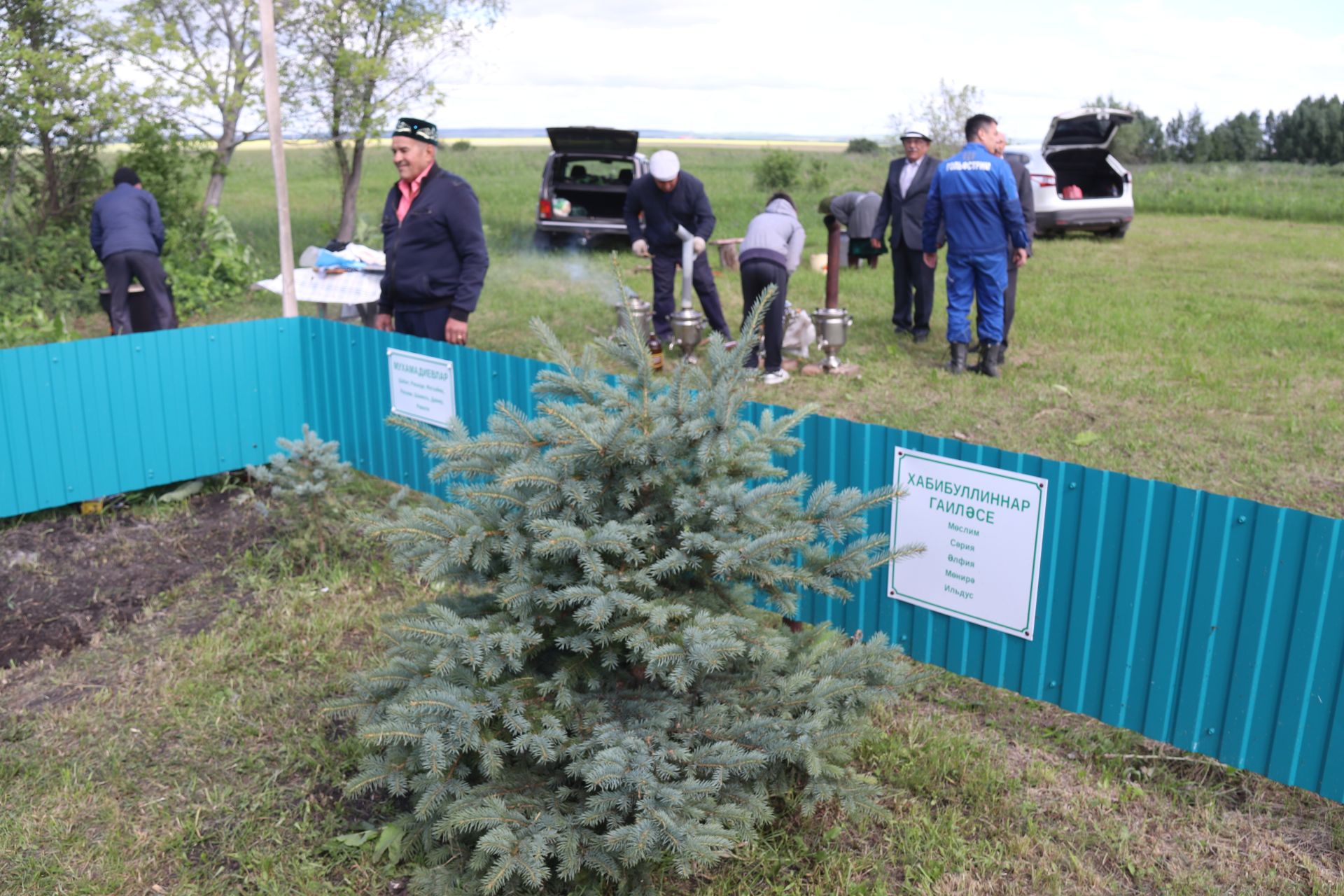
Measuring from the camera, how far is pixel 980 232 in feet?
27.6

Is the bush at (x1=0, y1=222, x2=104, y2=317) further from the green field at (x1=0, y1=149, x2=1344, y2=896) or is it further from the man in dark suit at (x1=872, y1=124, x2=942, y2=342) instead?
the man in dark suit at (x1=872, y1=124, x2=942, y2=342)

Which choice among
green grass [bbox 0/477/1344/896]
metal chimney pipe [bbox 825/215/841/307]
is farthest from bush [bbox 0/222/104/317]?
green grass [bbox 0/477/1344/896]

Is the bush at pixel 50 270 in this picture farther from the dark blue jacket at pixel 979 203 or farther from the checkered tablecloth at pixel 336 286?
the dark blue jacket at pixel 979 203

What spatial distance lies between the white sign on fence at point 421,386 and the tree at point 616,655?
8.85ft

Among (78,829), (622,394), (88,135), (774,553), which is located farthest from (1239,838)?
(88,135)

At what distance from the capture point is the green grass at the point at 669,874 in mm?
3367

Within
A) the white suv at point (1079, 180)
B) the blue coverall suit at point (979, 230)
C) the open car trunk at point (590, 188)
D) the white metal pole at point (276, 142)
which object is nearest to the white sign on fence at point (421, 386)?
the white metal pole at point (276, 142)

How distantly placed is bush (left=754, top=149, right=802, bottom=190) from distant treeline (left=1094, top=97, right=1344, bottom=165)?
25459 millimetres

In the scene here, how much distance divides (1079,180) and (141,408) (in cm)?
1522

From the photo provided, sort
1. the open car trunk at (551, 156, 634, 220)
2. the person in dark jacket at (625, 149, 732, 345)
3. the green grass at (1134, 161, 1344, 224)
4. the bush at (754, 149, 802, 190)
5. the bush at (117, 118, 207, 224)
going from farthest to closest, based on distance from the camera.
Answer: the bush at (754, 149, 802, 190) < the green grass at (1134, 161, 1344, 224) < the open car trunk at (551, 156, 634, 220) < the bush at (117, 118, 207, 224) < the person in dark jacket at (625, 149, 732, 345)

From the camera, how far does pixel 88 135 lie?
12664 mm

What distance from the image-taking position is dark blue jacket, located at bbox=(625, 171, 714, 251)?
9070mm

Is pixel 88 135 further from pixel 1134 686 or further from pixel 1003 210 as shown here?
pixel 1134 686

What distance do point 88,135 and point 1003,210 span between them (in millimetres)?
10353
